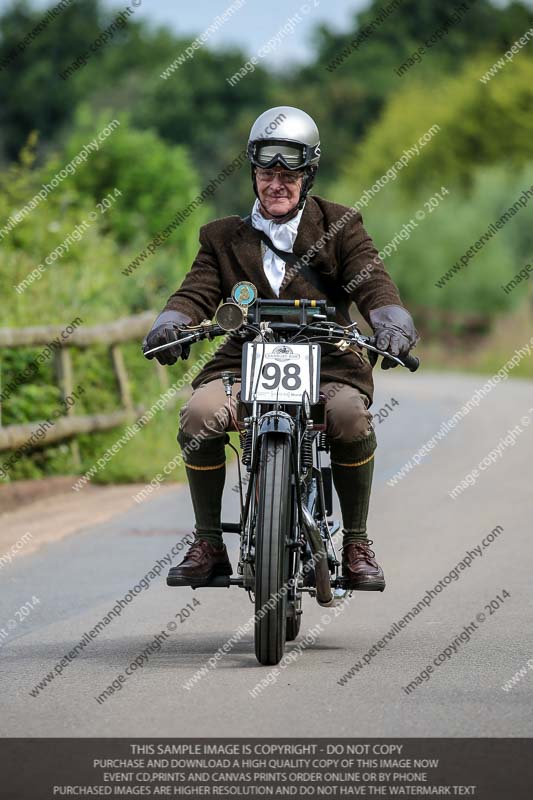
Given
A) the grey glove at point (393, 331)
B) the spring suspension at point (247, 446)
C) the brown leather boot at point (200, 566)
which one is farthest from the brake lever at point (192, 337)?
the brown leather boot at point (200, 566)

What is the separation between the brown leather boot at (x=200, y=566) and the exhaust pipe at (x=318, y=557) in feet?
1.50

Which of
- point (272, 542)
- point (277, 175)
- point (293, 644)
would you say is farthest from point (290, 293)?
point (293, 644)

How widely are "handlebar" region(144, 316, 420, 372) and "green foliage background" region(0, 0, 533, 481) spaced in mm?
6490

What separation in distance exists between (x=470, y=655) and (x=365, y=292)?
1.54m

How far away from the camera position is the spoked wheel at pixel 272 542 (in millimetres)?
5922

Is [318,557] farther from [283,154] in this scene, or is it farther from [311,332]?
[283,154]

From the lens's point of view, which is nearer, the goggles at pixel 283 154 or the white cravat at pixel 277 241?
the goggles at pixel 283 154

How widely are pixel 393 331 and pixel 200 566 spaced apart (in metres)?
1.27

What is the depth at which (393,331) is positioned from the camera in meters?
6.34

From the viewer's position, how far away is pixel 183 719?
17.6 feet

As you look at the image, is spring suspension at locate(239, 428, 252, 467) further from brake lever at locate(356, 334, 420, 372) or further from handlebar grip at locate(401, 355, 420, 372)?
handlebar grip at locate(401, 355, 420, 372)

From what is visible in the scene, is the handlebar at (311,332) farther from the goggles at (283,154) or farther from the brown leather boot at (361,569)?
the brown leather boot at (361,569)

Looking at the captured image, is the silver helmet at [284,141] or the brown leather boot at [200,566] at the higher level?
the silver helmet at [284,141]

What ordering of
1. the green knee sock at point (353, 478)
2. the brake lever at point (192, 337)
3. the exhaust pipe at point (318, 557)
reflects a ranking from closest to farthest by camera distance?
1. the exhaust pipe at point (318, 557)
2. the brake lever at point (192, 337)
3. the green knee sock at point (353, 478)
